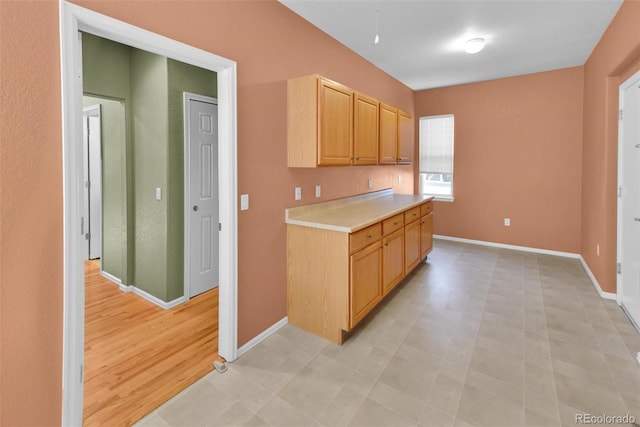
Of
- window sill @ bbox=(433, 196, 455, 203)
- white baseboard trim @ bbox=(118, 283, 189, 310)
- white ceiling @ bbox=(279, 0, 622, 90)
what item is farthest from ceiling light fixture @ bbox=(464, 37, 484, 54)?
white baseboard trim @ bbox=(118, 283, 189, 310)

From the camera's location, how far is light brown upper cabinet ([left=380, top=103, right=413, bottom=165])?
3731 mm

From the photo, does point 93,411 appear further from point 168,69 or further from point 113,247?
point 168,69

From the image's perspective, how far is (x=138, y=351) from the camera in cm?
248

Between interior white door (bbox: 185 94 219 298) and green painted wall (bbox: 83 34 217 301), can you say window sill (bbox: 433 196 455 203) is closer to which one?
interior white door (bbox: 185 94 219 298)

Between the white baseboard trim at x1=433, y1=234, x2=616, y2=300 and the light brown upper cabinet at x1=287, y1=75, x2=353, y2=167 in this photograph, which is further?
the white baseboard trim at x1=433, y1=234, x2=616, y2=300

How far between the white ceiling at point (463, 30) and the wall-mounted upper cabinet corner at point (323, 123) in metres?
0.71

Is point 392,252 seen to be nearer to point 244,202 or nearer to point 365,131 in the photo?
point 365,131

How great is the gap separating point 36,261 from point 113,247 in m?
2.64

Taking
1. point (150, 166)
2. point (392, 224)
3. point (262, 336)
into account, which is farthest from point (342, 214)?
point (150, 166)

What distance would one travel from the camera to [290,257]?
2.87 m

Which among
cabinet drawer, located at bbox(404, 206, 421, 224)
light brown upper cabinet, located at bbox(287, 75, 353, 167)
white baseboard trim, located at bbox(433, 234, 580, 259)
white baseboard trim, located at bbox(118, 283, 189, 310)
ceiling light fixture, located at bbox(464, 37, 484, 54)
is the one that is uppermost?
ceiling light fixture, located at bbox(464, 37, 484, 54)

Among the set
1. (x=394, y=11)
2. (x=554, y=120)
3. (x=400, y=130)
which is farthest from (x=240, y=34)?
(x=554, y=120)

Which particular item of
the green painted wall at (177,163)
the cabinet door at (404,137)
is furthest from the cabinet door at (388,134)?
the green painted wall at (177,163)

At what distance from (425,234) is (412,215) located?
698mm
